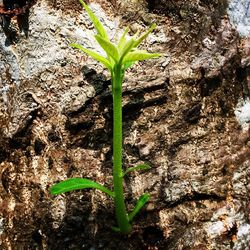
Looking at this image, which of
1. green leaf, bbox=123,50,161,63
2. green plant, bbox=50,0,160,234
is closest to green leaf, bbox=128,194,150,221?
green plant, bbox=50,0,160,234

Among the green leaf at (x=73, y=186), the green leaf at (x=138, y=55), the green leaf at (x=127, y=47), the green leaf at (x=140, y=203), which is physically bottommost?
the green leaf at (x=140, y=203)

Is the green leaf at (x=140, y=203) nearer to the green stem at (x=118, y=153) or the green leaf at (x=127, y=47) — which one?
the green stem at (x=118, y=153)

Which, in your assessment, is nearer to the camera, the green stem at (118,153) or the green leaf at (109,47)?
the green leaf at (109,47)

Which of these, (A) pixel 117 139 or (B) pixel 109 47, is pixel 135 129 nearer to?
(A) pixel 117 139

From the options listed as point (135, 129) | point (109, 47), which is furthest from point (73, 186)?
point (109, 47)

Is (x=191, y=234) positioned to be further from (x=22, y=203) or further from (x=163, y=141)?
(x=22, y=203)

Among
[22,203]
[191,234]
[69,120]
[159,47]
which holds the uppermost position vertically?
[159,47]

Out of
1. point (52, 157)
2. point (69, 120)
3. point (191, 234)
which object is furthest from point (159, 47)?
point (191, 234)

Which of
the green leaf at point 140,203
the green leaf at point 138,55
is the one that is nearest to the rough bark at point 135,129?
the green leaf at point 140,203
